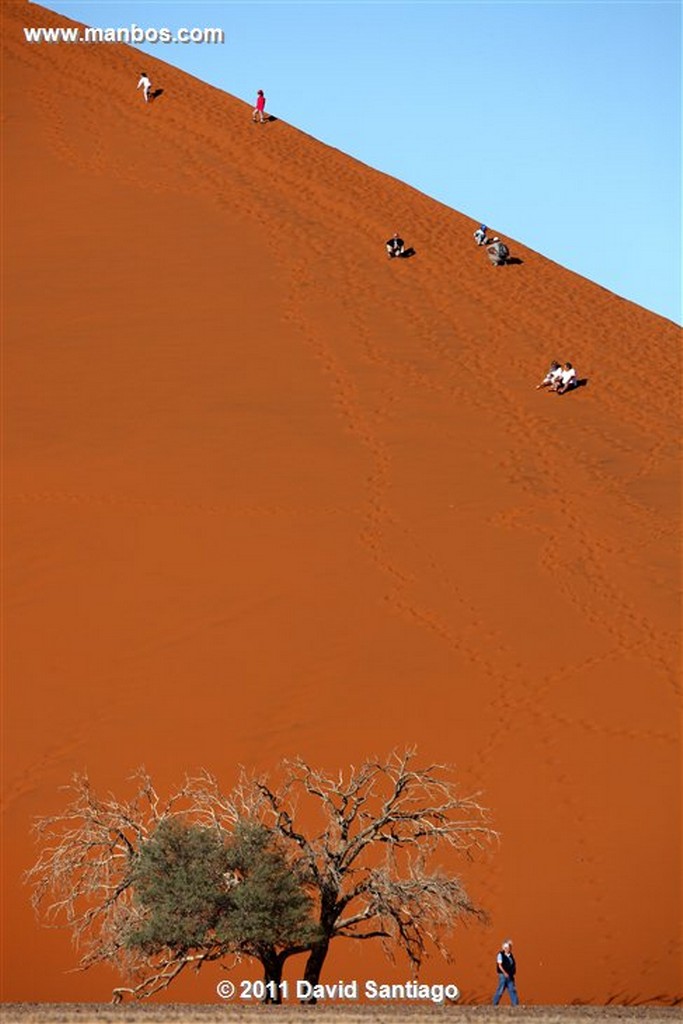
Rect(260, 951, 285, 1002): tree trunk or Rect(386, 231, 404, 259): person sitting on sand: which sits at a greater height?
Rect(386, 231, 404, 259): person sitting on sand

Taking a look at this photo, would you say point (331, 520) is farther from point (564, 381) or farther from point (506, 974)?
point (506, 974)

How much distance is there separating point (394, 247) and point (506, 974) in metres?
18.7

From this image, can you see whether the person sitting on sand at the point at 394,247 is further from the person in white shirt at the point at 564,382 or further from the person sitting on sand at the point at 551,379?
the person in white shirt at the point at 564,382

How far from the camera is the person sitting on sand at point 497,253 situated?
31.7 meters

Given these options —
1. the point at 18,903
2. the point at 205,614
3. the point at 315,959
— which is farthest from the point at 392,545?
the point at 315,959

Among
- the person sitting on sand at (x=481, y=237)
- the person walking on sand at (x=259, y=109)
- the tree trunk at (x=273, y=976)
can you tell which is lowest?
the tree trunk at (x=273, y=976)

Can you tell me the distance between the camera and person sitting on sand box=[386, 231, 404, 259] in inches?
1212

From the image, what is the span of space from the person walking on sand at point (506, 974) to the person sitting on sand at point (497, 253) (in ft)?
62.9

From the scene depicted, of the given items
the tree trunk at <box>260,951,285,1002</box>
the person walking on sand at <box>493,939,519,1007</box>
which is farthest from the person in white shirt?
the tree trunk at <box>260,951,285,1002</box>

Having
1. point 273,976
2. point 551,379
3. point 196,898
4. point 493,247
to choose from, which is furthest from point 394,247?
point 196,898

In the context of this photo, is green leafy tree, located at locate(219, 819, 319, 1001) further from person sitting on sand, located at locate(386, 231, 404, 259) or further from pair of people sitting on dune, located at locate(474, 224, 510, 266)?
pair of people sitting on dune, located at locate(474, 224, 510, 266)

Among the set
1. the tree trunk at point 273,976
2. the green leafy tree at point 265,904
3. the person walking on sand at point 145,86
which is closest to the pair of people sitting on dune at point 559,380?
the person walking on sand at point 145,86

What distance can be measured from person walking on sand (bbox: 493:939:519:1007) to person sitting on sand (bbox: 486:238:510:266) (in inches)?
755

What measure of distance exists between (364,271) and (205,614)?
11.2 metres
